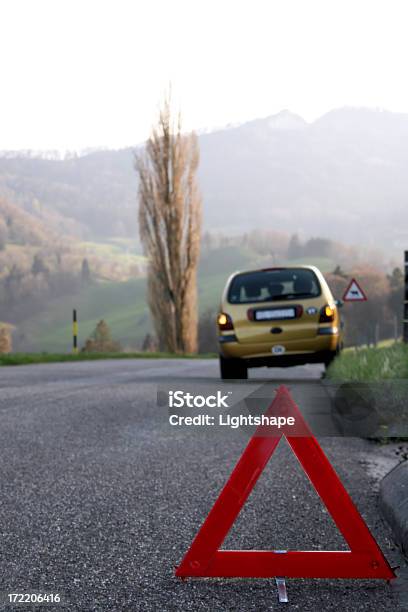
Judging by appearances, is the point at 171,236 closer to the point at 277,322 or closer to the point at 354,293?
the point at 354,293

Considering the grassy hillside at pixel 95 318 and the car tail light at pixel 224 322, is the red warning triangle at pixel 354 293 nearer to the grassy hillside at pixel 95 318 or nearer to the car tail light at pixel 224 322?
the car tail light at pixel 224 322

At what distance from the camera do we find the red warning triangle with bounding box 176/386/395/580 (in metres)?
A: 3.43

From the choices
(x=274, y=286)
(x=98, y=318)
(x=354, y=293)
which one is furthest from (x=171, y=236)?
(x=98, y=318)

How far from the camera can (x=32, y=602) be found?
319 cm

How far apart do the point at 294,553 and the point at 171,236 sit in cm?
3489

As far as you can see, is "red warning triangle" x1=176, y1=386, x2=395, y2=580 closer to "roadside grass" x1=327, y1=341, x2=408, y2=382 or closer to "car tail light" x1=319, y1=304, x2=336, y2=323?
"roadside grass" x1=327, y1=341, x2=408, y2=382

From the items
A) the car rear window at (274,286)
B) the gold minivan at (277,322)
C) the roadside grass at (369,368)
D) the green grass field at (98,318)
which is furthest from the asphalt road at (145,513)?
the green grass field at (98,318)

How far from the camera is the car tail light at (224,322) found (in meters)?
10.8

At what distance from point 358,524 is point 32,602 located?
1.33m

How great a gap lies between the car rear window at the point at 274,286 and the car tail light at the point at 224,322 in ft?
0.82

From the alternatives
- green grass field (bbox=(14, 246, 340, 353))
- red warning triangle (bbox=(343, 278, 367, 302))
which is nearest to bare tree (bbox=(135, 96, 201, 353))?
red warning triangle (bbox=(343, 278, 367, 302))

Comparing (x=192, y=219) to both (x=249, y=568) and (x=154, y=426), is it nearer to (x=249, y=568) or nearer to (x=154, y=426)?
(x=154, y=426)

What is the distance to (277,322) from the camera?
10547mm

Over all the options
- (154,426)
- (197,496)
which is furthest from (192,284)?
(197,496)
